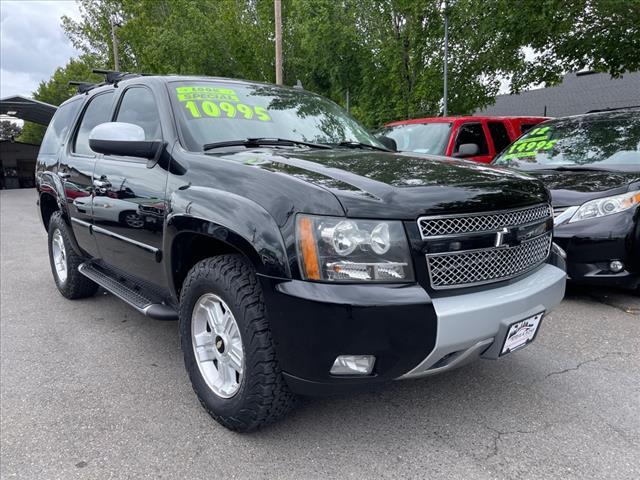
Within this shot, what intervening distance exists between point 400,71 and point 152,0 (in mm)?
13299

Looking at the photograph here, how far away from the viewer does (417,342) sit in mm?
2012

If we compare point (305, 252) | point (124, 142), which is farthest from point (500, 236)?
point (124, 142)

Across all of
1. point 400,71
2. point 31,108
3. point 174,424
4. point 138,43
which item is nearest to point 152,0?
point 138,43

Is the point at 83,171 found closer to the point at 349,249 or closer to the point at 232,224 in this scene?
the point at 232,224

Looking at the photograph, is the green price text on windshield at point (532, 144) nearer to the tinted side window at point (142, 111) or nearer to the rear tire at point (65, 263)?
the tinted side window at point (142, 111)

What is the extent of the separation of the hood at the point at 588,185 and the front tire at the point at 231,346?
2.86 meters

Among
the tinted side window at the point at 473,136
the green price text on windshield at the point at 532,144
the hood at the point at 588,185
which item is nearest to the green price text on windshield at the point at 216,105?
the hood at the point at 588,185

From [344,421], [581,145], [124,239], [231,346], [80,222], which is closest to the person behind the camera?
[231,346]

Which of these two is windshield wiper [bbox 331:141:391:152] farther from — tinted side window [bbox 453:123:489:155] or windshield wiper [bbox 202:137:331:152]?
tinted side window [bbox 453:123:489:155]

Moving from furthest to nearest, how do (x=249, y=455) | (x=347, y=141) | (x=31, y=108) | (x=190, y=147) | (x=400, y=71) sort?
(x=31, y=108) < (x=400, y=71) < (x=347, y=141) < (x=190, y=147) < (x=249, y=455)

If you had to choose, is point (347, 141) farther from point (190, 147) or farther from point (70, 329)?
point (70, 329)

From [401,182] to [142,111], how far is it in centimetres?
205

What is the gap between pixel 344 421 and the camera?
2602 mm

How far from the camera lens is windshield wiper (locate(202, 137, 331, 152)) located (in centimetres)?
290
